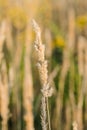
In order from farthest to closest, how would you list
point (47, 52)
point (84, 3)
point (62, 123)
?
point (84, 3)
point (47, 52)
point (62, 123)

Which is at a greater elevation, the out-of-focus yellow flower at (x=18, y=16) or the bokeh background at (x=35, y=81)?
the out-of-focus yellow flower at (x=18, y=16)

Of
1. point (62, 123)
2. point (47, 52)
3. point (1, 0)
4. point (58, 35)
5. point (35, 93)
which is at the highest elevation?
point (1, 0)

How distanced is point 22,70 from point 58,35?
3.18 feet

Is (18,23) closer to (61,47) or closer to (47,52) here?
(61,47)

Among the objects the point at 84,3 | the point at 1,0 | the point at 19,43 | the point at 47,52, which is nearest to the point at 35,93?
the point at 47,52

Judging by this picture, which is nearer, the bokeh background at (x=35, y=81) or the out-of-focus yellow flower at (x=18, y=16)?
the bokeh background at (x=35, y=81)

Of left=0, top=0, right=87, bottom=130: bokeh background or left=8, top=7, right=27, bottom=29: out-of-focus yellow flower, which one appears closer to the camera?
left=0, top=0, right=87, bottom=130: bokeh background

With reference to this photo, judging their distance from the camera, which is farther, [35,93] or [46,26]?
[46,26]

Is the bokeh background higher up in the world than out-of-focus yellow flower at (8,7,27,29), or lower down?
lower down

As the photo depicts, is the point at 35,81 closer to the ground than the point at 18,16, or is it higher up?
closer to the ground

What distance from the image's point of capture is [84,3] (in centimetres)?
609

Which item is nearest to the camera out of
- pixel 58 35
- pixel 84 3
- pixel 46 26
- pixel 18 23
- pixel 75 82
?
pixel 75 82

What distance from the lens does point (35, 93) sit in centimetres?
310

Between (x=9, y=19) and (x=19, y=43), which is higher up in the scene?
(x=9, y=19)
